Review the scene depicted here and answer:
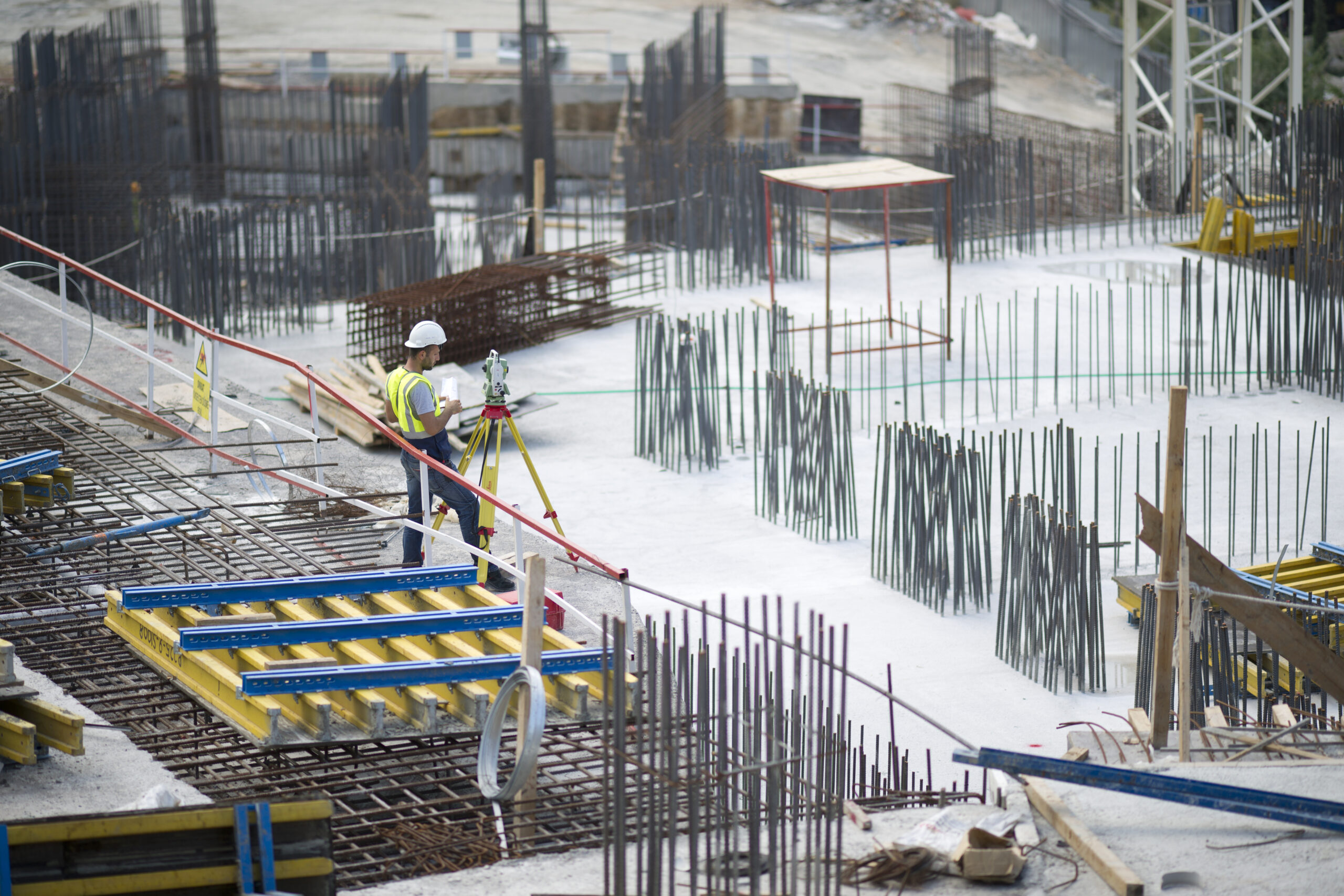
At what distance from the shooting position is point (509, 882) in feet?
19.5

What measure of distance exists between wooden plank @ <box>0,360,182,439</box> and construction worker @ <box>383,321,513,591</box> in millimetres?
2531

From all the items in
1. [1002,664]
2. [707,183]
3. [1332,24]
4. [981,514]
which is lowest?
[1002,664]

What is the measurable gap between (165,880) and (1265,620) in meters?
5.48

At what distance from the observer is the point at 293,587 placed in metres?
8.17

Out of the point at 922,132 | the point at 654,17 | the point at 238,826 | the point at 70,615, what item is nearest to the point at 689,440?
the point at 70,615

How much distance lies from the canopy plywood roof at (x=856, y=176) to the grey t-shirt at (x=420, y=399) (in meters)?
6.89

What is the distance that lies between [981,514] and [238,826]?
245 inches

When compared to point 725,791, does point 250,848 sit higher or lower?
lower

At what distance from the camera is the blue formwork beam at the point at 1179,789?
5848 millimetres

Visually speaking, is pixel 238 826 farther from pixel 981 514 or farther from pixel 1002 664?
pixel 981 514

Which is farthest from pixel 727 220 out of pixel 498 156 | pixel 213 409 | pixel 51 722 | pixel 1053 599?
pixel 51 722

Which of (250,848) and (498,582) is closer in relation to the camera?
(250,848)

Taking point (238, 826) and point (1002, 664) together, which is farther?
point (1002, 664)

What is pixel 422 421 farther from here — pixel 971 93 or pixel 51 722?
pixel 971 93
